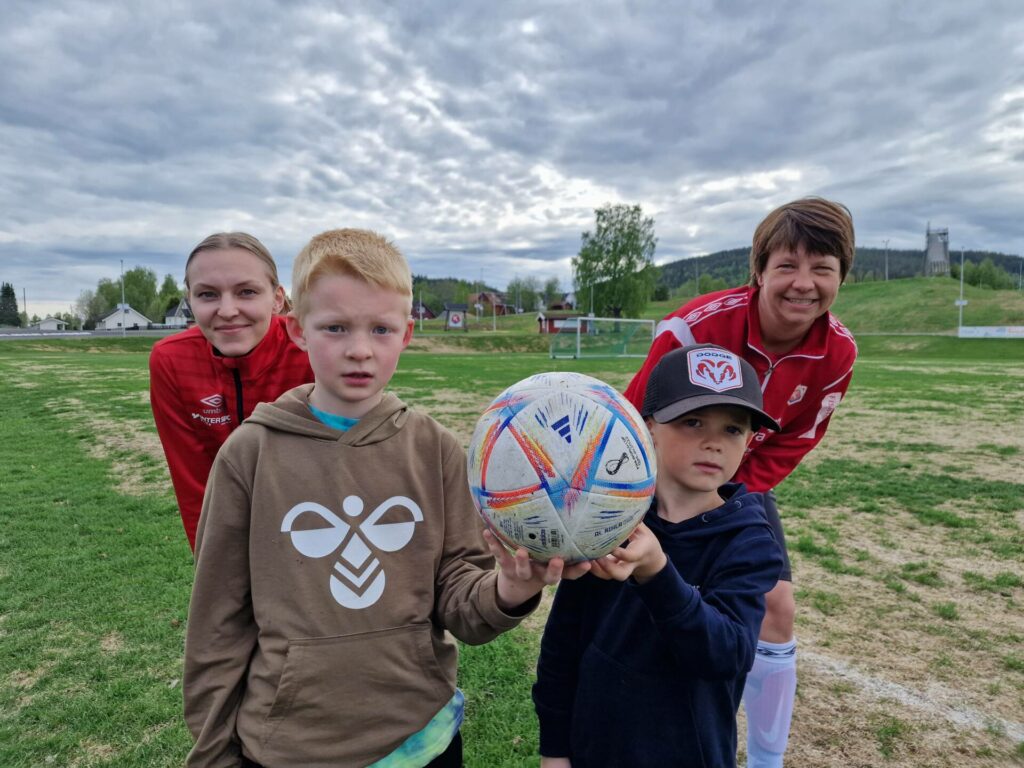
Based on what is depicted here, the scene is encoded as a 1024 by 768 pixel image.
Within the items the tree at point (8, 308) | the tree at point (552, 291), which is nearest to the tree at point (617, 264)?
the tree at point (552, 291)

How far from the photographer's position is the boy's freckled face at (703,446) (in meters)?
2.09

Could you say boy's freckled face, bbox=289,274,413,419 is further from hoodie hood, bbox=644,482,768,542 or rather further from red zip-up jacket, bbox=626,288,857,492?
red zip-up jacket, bbox=626,288,857,492

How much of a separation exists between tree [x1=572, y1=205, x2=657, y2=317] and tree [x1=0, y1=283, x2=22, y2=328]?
8579 cm

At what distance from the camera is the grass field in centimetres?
334

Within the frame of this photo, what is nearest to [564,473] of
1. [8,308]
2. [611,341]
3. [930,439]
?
[930,439]

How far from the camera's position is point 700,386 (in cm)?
210

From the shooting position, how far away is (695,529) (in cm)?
203

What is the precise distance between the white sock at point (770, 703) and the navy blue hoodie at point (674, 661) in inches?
41.2

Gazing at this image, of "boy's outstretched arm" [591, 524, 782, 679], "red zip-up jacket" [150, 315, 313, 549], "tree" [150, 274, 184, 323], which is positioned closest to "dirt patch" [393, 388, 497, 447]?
"red zip-up jacket" [150, 315, 313, 549]

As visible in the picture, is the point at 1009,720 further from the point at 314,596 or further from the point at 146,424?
the point at 146,424

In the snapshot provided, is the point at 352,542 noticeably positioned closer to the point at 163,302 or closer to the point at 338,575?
the point at 338,575

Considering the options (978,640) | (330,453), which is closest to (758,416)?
(330,453)

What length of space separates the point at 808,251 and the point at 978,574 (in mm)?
4396

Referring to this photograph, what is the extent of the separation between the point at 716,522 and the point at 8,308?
12116 centimetres
